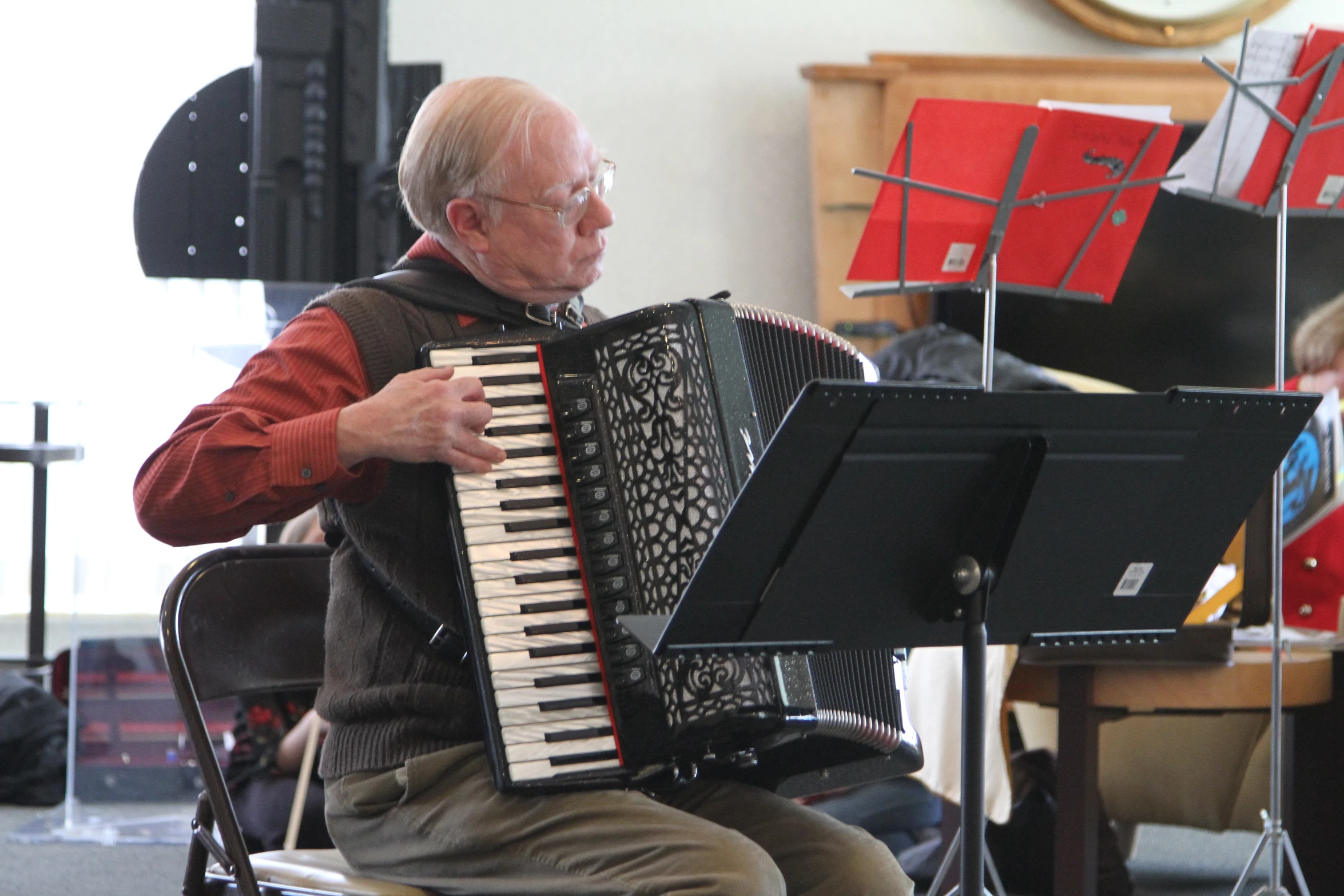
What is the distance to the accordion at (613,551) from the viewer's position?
1272 mm

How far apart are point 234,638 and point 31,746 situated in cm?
220

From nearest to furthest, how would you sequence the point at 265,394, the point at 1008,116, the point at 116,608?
the point at 265,394, the point at 1008,116, the point at 116,608

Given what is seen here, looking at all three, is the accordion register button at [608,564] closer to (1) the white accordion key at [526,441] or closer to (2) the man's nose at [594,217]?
(1) the white accordion key at [526,441]

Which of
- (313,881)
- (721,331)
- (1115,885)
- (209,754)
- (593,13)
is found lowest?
(1115,885)

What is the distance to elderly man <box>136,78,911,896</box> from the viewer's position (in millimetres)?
1286

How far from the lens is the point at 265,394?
1.37m

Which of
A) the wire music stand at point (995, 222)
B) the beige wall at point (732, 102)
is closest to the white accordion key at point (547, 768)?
the wire music stand at point (995, 222)

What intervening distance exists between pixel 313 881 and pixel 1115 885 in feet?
5.38

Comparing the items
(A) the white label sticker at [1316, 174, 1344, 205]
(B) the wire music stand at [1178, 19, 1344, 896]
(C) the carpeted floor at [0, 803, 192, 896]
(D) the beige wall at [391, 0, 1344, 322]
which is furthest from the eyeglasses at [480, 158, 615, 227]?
(D) the beige wall at [391, 0, 1344, 322]

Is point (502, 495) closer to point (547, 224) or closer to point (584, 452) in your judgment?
point (584, 452)

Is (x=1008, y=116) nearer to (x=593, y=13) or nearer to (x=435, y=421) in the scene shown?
(x=435, y=421)

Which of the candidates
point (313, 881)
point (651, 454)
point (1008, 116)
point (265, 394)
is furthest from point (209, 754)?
point (1008, 116)

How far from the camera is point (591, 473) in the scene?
4.34 feet

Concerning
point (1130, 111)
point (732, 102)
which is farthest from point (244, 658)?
point (732, 102)
